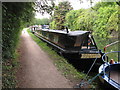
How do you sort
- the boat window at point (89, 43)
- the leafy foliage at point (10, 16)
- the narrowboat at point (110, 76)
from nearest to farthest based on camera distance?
the leafy foliage at point (10, 16)
the narrowboat at point (110, 76)
the boat window at point (89, 43)

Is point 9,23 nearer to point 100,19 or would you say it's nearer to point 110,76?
point 110,76

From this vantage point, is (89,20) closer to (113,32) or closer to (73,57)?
(113,32)

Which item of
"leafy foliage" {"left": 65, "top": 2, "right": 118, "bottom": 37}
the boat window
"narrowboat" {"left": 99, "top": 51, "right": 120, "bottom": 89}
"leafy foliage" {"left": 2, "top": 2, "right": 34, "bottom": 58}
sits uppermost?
"leafy foliage" {"left": 65, "top": 2, "right": 118, "bottom": 37}

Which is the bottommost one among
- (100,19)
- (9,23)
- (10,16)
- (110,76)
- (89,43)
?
(110,76)

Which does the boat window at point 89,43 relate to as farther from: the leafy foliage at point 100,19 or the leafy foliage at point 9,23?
the leafy foliage at point 100,19

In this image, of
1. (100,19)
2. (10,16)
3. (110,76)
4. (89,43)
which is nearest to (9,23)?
(10,16)

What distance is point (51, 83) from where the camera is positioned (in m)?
4.27

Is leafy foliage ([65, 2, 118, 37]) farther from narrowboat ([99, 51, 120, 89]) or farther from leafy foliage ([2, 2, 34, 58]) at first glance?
leafy foliage ([2, 2, 34, 58])

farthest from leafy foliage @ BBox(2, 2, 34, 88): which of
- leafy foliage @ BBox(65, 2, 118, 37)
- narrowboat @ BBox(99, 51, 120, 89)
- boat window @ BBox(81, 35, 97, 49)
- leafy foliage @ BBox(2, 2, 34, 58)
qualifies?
leafy foliage @ BBox(65, 2, 118, 37)

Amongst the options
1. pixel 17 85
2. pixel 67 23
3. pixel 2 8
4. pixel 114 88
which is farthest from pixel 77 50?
pixel 67 23

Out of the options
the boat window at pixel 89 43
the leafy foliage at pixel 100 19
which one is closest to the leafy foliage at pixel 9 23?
the boat window at pixel 89 43

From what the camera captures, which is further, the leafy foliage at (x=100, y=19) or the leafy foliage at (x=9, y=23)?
the leafy foliage at (x=100, y=19)

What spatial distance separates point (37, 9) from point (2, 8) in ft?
5.91

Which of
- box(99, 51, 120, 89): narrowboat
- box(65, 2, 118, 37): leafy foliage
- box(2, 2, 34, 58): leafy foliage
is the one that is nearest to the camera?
box(2, 2, 34, 58): leafy foliage
